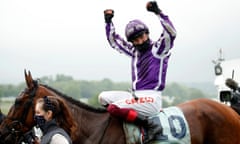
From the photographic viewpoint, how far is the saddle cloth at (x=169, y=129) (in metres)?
6.28

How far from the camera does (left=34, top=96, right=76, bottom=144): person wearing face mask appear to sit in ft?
15.2

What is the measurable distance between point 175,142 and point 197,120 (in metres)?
0.57

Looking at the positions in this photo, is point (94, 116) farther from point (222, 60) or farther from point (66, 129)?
point (222, 60)

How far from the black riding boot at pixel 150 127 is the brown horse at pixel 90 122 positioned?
0.90 ft

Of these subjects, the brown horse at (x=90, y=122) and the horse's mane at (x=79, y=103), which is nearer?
the brown horse at (x=90, y=122)

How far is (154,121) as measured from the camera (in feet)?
20.9

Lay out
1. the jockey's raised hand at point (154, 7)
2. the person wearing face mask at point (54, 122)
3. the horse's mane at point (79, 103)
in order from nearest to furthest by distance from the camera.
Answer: the person wearing face mask at point (54, 122) → the jockey's raised hand at point (154, 7) → the horse's mane at point (79, 103)

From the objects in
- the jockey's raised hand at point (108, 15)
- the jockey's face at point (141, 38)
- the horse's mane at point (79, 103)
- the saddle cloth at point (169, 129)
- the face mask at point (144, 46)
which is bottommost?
the saddle cloth at point (169, 129)

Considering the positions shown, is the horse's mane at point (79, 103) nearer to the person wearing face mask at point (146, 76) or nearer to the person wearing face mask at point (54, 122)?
the person wearing face mask at point (146, 76)

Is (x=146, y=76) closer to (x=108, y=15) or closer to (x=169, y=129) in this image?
(x=169, y=129)

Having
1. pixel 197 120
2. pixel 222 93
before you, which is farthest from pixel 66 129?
pixel 222 93

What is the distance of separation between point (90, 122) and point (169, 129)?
3.40 ft

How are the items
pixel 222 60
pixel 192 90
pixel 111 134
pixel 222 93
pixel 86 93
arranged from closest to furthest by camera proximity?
pixel 111 134
pixel 222 93
pixel 222 60
pixel 86 93
pixel 192 90

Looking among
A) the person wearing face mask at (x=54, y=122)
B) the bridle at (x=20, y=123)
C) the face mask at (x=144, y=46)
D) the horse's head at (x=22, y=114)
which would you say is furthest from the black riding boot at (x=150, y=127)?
the person wearing face mask at (x=54, y=122)
